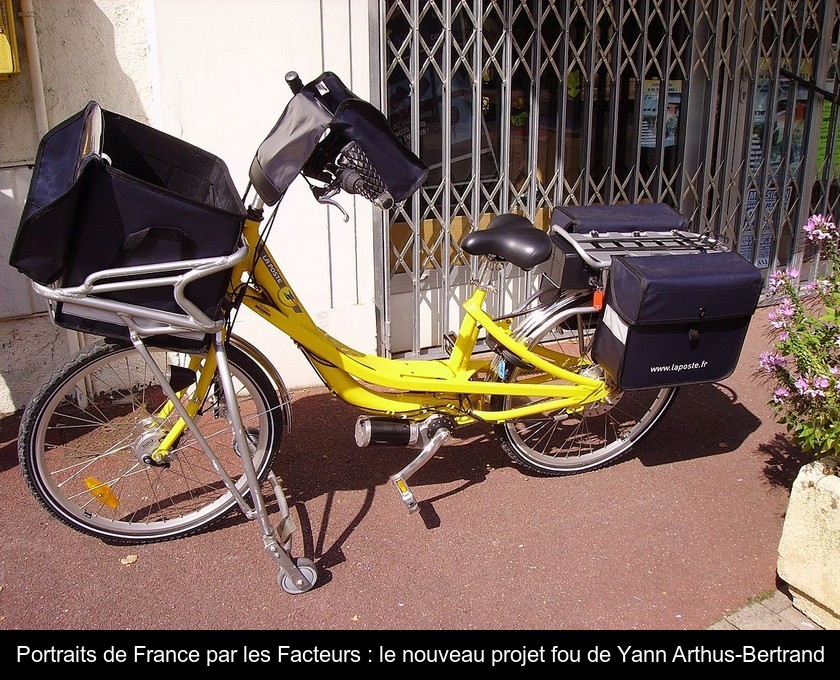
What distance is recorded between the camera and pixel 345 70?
4504 millimetres

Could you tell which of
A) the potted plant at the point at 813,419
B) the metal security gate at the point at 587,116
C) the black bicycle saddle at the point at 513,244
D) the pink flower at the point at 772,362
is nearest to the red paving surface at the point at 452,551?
the potted plant at the point at 813,419

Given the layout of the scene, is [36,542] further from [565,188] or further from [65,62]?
[565,188]

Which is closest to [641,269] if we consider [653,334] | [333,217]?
[653,334]

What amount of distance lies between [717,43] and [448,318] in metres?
2.78

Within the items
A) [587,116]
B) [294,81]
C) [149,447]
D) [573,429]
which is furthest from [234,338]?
[587,116]

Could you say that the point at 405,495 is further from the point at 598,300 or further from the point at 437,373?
the point at 598,300

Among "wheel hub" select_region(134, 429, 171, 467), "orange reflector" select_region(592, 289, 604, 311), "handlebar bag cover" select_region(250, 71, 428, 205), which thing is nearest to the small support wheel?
"wheel hub" select_region(134, 429, 171, 467)

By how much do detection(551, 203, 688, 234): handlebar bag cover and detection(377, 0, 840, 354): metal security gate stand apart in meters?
1.27

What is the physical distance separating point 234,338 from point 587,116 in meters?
3.27

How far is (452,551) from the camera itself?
340 centimetres

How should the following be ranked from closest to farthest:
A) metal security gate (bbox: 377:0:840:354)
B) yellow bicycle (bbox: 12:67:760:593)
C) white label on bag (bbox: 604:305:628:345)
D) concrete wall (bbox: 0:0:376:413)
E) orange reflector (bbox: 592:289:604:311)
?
yellow bicycle (bbox: 12:67:760:593), white label on bag (bbox: 604:305:628:345), orange reflector (bbox: 592:289:604:311), concrete wall (bbox: 0:0:376:413), metal security gate (bbox: 377:0:840:354)

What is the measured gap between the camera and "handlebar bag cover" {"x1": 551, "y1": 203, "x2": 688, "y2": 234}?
3818 mm

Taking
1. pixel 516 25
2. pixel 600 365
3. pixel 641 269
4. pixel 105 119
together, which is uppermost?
pixel 516 25

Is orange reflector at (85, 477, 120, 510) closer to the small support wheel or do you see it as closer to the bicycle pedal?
the small support wheel
